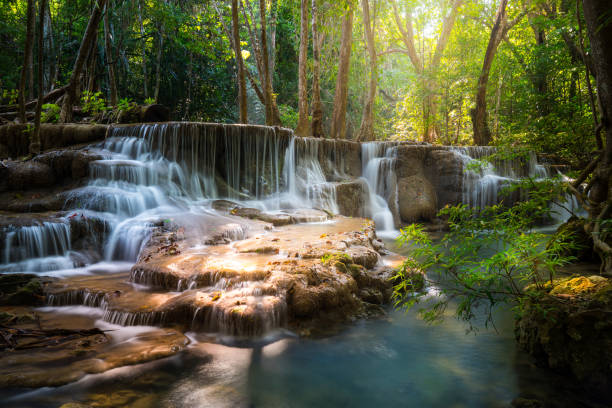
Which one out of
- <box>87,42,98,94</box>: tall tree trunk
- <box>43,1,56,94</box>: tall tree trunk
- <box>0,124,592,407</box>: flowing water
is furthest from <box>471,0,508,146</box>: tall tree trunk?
<box>43,1,56,94</box>: tall tree trunk

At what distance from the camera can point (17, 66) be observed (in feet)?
54.4

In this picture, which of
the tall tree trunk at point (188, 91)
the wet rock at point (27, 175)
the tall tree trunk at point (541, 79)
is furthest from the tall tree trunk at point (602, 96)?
the tall tree trunk at point (188, 91)

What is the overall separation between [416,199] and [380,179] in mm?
1480

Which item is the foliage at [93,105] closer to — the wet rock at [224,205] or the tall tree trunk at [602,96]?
the wet rock at [224,205]

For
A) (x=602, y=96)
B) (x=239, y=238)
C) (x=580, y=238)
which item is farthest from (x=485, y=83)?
(x=239, y=238)

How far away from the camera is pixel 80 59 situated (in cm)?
956

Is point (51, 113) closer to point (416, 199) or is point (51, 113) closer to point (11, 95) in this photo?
point (11, 95)

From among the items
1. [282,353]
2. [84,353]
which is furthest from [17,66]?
[282,353]

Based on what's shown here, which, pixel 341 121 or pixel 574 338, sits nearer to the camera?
pixel 574 338

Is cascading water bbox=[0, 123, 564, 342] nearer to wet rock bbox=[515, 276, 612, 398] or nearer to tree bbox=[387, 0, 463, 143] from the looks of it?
wet rock bbox=[515, 276, 612, 398]

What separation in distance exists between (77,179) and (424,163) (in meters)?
10.7

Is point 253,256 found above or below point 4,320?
above

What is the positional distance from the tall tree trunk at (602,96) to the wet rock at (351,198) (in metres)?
6.77

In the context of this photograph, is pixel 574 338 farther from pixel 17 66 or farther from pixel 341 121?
pixel 17 66
